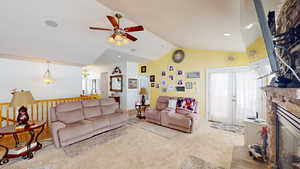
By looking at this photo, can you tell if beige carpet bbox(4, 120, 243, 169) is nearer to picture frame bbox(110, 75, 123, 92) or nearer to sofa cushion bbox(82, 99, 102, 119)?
sofa cushion bbox(82, 99, 102, 119)

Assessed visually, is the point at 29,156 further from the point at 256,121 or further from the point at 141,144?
the point at 256,121

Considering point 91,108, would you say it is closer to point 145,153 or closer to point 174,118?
point 145,153

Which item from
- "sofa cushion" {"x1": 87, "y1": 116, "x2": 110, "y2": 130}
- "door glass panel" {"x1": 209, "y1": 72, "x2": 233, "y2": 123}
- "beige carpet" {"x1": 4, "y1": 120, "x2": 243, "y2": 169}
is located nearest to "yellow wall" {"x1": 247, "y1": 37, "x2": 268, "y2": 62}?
"door glass panel" {"x1": 209, "y1": 72, "x2": 233, "y2": 123}

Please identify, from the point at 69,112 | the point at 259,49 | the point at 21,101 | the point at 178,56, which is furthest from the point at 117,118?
the point at 259,49

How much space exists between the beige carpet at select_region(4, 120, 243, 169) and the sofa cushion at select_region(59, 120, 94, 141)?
0.94ft

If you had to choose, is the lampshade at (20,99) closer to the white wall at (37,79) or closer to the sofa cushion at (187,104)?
the white wall at (37,79)

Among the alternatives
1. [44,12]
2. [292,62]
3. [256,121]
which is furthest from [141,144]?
[44,12]

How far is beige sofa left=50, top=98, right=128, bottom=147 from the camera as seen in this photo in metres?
2.61

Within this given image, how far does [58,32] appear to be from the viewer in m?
3.08

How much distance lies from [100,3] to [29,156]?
323 cm

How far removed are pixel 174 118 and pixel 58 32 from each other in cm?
394

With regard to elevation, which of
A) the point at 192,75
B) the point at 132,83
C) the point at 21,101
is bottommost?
the point at 21,101

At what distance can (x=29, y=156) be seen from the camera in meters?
2.21

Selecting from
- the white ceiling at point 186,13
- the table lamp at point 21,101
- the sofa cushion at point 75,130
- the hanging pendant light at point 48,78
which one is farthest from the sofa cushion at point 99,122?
the white ceiling at point 186,13
